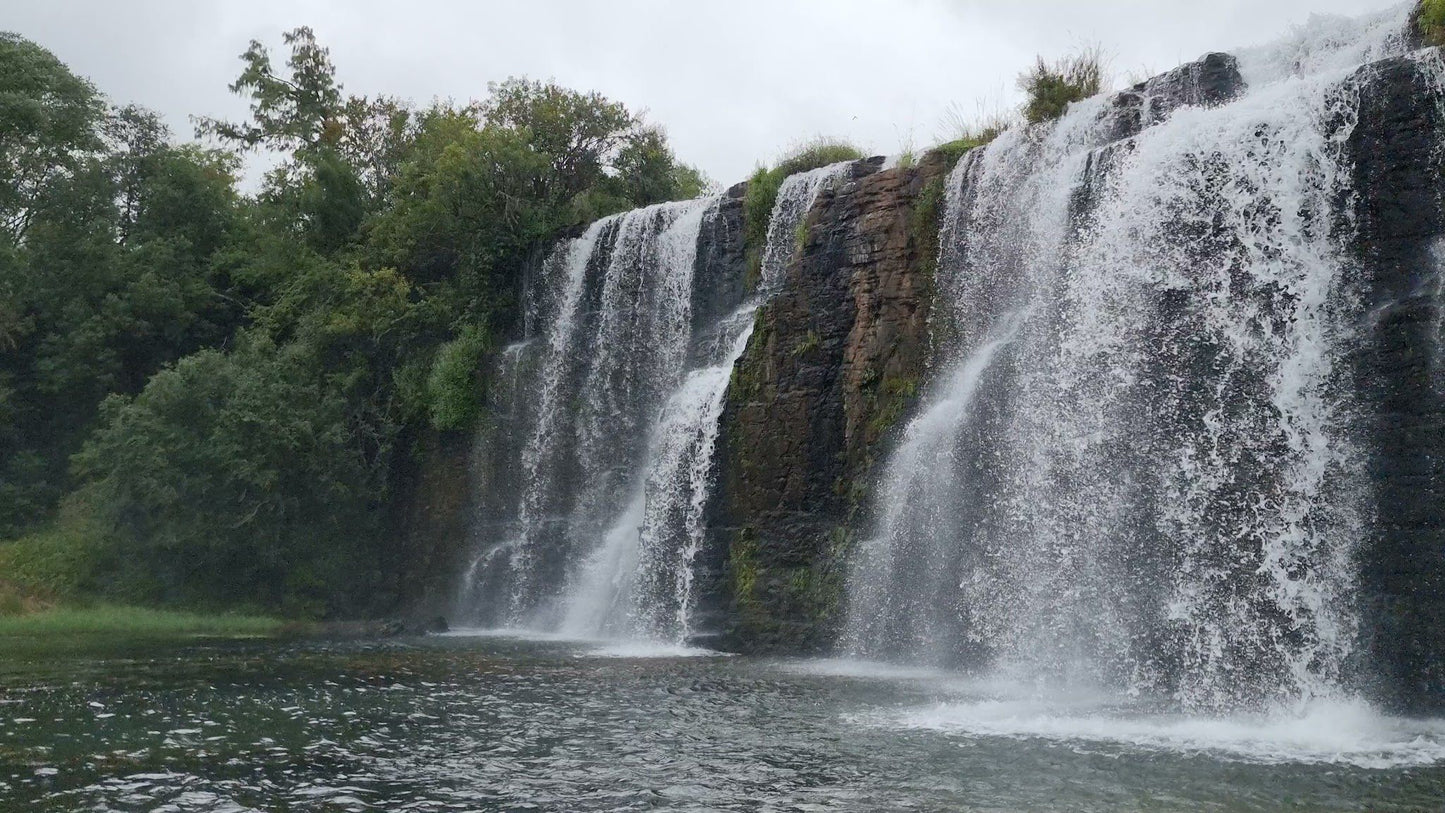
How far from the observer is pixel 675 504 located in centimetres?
2403

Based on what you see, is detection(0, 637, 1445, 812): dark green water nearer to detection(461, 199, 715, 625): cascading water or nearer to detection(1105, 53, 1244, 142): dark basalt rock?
detection(1105, 53, 1244, 142): dark basalt rock

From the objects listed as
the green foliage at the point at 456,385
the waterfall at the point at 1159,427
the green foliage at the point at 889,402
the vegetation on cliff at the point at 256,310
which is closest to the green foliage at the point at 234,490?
the vegetation on cliff at the point at 256,310

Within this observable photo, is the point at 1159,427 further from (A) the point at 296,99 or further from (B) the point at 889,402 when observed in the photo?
(A) the point at 296,99

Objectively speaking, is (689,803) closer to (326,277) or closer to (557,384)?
(557,384)

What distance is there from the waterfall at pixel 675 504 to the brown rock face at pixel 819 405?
23.0 inches

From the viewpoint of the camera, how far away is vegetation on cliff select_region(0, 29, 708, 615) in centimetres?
3005

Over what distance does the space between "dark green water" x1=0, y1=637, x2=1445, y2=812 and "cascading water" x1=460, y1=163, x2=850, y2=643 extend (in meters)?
7.85

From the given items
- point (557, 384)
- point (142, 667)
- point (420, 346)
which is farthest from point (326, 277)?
point (142, 667)

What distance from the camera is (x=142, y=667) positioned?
19.7 meters

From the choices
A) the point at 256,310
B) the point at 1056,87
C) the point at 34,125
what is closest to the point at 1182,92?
the point at 1056,87

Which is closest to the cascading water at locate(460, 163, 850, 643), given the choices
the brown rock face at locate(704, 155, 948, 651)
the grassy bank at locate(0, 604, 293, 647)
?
the brown rock face at locate(704, 155, 948, 651)

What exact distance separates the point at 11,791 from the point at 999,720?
364 inches

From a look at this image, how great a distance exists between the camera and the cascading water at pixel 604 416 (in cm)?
2525

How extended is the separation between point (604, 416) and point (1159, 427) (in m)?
15.2
